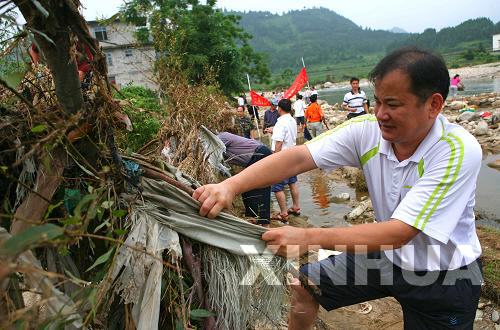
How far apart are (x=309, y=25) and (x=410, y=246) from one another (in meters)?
213

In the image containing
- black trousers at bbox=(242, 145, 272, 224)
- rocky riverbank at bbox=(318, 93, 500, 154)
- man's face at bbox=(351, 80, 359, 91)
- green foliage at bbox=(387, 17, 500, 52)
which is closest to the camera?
black trousers at bbox=(242, 145, 272, 224)

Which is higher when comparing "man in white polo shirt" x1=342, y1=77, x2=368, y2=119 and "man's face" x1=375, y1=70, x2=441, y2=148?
"man's face" x1=375, y1=70, x2=441, y2=148

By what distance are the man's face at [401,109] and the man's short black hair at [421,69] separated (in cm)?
2

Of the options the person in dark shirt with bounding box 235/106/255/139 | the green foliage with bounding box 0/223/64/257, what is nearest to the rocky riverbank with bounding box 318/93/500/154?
the person in dark shirt with bounding box 235/106/255/139

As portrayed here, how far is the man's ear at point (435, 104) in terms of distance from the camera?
1.77 meters

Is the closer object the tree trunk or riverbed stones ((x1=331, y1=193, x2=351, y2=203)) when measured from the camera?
the tree trunk

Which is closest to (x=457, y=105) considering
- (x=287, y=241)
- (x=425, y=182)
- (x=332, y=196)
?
(x=332, y=196)

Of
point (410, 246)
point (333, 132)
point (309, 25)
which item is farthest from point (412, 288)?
point (309, 25)

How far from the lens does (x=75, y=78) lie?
136cm

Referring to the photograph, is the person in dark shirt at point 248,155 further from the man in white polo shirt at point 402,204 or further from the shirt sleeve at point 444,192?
the shirt sleeve at point 444,192

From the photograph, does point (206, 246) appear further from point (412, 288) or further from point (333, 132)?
point (412, 288)

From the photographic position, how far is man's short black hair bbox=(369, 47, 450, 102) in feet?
5.68

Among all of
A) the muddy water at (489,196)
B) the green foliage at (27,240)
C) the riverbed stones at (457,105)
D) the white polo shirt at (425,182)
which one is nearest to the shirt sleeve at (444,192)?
the white polo shirt at (425,182)

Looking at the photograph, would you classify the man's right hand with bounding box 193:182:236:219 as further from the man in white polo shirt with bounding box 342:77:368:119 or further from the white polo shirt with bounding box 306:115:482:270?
the man in white polo shirt with bounding box 342:77:368:119
